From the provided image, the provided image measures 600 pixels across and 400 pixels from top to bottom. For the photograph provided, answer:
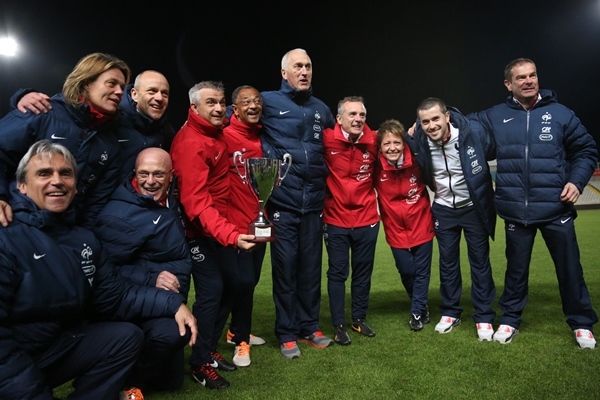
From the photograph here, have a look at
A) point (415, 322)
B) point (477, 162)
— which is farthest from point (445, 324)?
point (477, 162)

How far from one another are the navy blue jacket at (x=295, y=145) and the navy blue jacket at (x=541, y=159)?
1.26 meters

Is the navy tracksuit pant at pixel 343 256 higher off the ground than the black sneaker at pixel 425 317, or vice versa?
the navy tracksuit pant at pixel 343 256

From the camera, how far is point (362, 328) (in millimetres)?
3668

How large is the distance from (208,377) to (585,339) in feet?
7.59

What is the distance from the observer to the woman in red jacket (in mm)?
3738

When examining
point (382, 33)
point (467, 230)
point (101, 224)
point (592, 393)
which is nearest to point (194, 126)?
point (101, 224)

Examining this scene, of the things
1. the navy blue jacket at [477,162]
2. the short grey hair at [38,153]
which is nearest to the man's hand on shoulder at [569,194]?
the navy blue jacket at [477,162]

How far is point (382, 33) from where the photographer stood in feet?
66.2

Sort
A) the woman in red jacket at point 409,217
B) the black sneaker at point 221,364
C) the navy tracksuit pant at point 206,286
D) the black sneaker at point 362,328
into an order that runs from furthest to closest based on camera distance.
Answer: the woman in red jacket at point 409,217, the black sneaker at point 362,328, the black sneaker at point 221,364, the navy tracksuit pant at point 206,286

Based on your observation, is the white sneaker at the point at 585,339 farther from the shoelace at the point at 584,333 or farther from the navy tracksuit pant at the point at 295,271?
the navy tracksuit pant at the point at 295,271

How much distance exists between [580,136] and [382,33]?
1804 cm

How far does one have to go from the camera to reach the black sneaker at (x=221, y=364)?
9.86 feet

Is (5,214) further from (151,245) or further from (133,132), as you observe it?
(133,132)

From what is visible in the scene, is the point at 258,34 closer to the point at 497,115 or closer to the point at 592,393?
the point at 497,115
